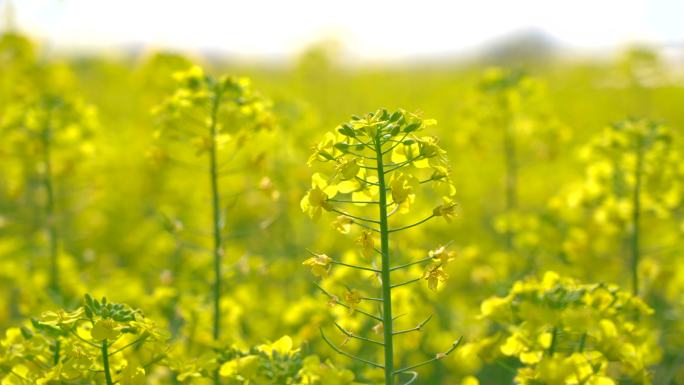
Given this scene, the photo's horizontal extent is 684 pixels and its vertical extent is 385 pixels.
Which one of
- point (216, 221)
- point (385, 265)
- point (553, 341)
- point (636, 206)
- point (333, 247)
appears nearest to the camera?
point (385, 265)

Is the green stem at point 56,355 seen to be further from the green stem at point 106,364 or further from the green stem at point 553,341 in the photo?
the green stem at point 553,341

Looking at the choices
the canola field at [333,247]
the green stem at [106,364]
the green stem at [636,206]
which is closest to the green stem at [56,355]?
the canola field at [333,247]

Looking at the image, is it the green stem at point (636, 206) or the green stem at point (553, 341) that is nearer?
the green stem at point (553, 341)

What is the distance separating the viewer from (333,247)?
7.87 metres

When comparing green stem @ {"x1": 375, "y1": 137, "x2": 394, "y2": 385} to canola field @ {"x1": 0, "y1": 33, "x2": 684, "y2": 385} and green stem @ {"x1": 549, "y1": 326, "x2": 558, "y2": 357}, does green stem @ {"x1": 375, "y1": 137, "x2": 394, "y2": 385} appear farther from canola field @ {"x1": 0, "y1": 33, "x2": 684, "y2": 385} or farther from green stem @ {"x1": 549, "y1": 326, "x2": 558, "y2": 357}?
green stem @ {"x1": 549, "y1": 326, "x2": 558, "y2": 357}

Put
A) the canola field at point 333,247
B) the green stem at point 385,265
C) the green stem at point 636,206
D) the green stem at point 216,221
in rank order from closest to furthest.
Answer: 1. the green stem at point 385,265
2. the canola field at point 333,247
3. the green stem at point 216,221
4. the green stem at point 636,206

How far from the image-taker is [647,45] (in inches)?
592

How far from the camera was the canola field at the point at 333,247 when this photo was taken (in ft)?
9.20

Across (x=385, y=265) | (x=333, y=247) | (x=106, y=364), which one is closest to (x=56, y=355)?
(x=106, y=364)

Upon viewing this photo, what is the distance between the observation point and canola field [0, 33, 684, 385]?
9.20 ft

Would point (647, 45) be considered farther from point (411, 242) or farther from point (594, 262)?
point (411, 242)

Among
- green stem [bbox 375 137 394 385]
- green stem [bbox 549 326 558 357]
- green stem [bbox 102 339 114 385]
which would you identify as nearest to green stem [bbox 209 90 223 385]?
green stem [bbox 102 339 114 385]

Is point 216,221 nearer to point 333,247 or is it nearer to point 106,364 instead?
point 106,364

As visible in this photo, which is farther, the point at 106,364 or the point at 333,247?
the point at 333,247
